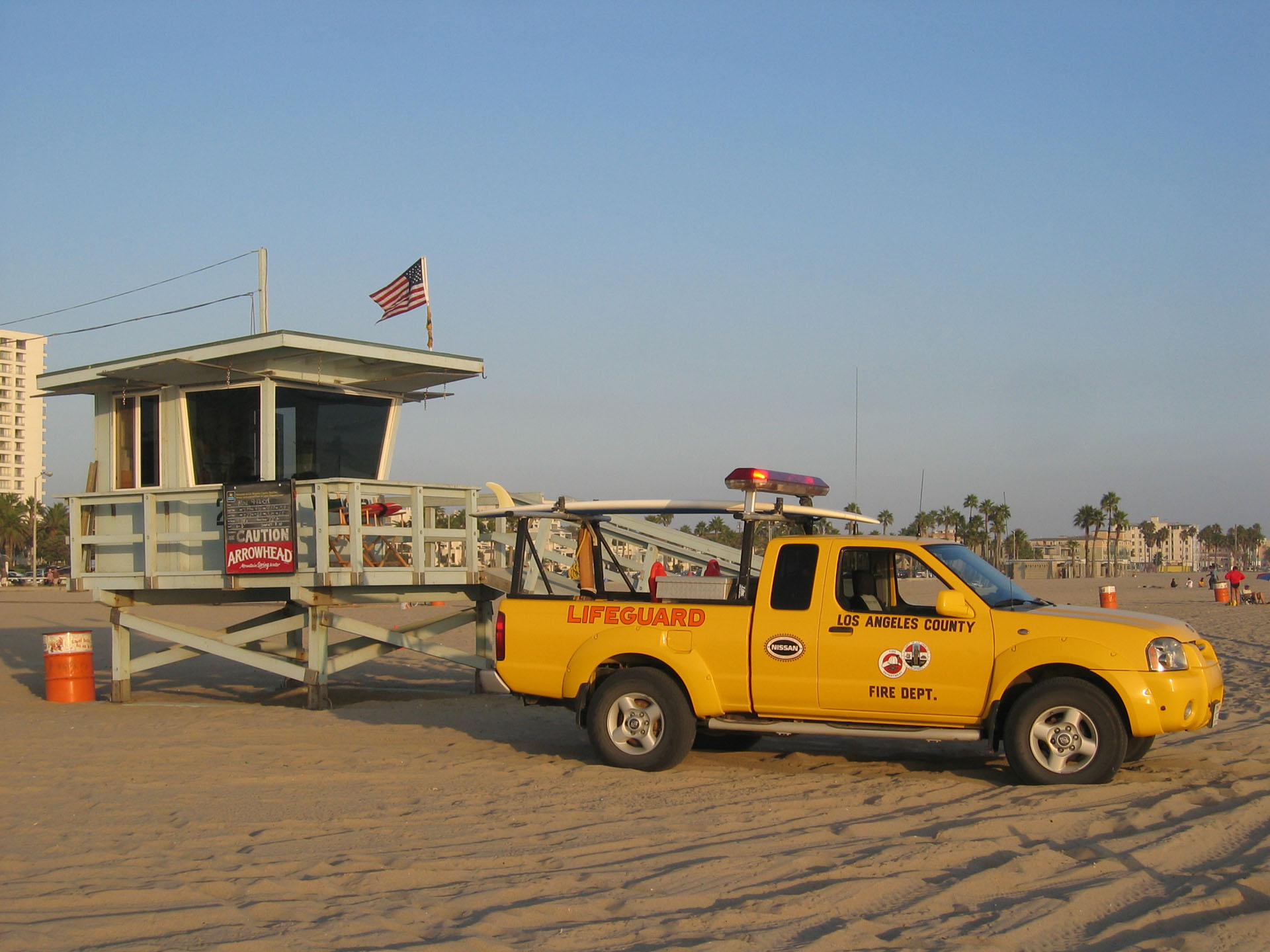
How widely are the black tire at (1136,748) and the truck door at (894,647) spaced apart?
122 cm

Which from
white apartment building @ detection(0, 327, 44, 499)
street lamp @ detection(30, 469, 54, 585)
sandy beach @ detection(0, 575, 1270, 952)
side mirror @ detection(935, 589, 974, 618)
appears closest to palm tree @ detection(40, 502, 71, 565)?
street lamp @ detection(30, 469, 54, 585)

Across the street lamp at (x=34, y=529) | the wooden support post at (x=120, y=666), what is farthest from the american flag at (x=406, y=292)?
the street lamp at (x=34, y=529)

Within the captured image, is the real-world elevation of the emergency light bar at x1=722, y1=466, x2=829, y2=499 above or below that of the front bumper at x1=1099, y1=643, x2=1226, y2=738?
above

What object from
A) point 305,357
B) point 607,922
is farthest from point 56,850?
point 305,357

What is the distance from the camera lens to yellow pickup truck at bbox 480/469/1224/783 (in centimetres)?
757

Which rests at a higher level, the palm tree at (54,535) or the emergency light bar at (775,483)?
the emergency light bar at (775,483)

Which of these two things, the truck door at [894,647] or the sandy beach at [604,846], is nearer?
the sandy beach at [604,846]

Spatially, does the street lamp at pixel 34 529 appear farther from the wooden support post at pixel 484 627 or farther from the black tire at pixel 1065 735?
the black tire at pixel 1065 735

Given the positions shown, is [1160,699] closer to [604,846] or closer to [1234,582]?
[604,846]

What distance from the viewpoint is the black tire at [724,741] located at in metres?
9.80

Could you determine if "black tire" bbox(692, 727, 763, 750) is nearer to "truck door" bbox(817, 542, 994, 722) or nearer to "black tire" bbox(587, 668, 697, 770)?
"black tire" bbox(587, 668, 697, 770)

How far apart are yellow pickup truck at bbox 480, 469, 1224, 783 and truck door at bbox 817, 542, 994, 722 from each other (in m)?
0.01

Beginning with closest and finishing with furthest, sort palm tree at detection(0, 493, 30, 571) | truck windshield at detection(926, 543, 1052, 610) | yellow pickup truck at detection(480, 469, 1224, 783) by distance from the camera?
yellow pickup truck at detection(480, 469, 1224, 783) → truck windshield at detection(926, 543, 1052, 610) → palm tree at detection(0, 493, 30, 571)

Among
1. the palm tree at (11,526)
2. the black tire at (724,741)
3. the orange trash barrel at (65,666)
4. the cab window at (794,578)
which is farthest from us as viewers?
the palm tree at (11,526)
